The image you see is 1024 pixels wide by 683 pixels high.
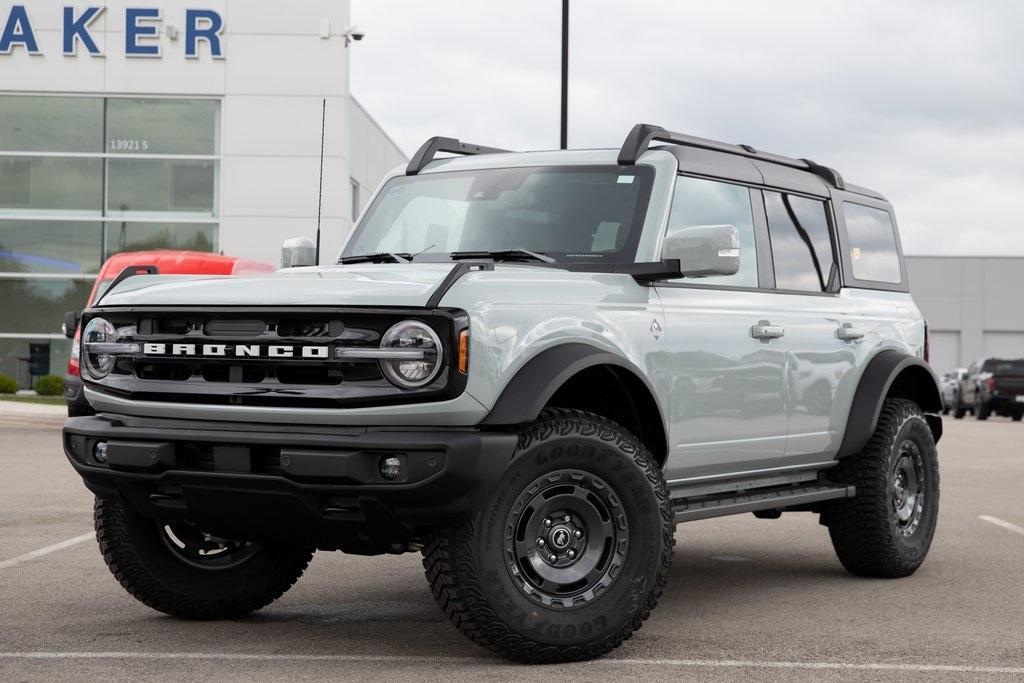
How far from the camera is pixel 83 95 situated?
30297 millimetres

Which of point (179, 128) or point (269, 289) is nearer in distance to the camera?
point (269, 289)

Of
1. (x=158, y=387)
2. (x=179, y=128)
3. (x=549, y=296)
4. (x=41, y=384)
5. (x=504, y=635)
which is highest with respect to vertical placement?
(x=179, y=128)

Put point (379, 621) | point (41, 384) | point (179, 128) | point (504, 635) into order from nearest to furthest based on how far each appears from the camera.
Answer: point (504, 635) → point (379, 621) → point (41, 384) → point (179, 128)

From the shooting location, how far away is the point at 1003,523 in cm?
1099

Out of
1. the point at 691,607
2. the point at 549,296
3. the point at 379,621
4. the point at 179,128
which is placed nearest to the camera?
the point at 549,296

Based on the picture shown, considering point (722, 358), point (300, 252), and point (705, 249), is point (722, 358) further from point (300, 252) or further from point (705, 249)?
point (300, 252)

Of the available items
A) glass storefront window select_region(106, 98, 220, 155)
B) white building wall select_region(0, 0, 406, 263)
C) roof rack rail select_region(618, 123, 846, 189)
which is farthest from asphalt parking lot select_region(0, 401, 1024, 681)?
glass storefront window select_region(106, 98, 220, 155)

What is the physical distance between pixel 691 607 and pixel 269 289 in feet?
9.01

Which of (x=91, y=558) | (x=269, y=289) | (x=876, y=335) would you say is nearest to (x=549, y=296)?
(x=269, y=289)

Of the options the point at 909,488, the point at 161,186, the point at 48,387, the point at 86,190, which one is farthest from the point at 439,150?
the point at 86,190

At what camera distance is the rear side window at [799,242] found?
24.6ft

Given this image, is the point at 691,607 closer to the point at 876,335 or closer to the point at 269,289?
the point at 876,335

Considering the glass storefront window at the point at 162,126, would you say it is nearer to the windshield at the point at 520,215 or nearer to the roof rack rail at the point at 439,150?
the roof rack rail at the point at 439,150

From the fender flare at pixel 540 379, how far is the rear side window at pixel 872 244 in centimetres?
316
